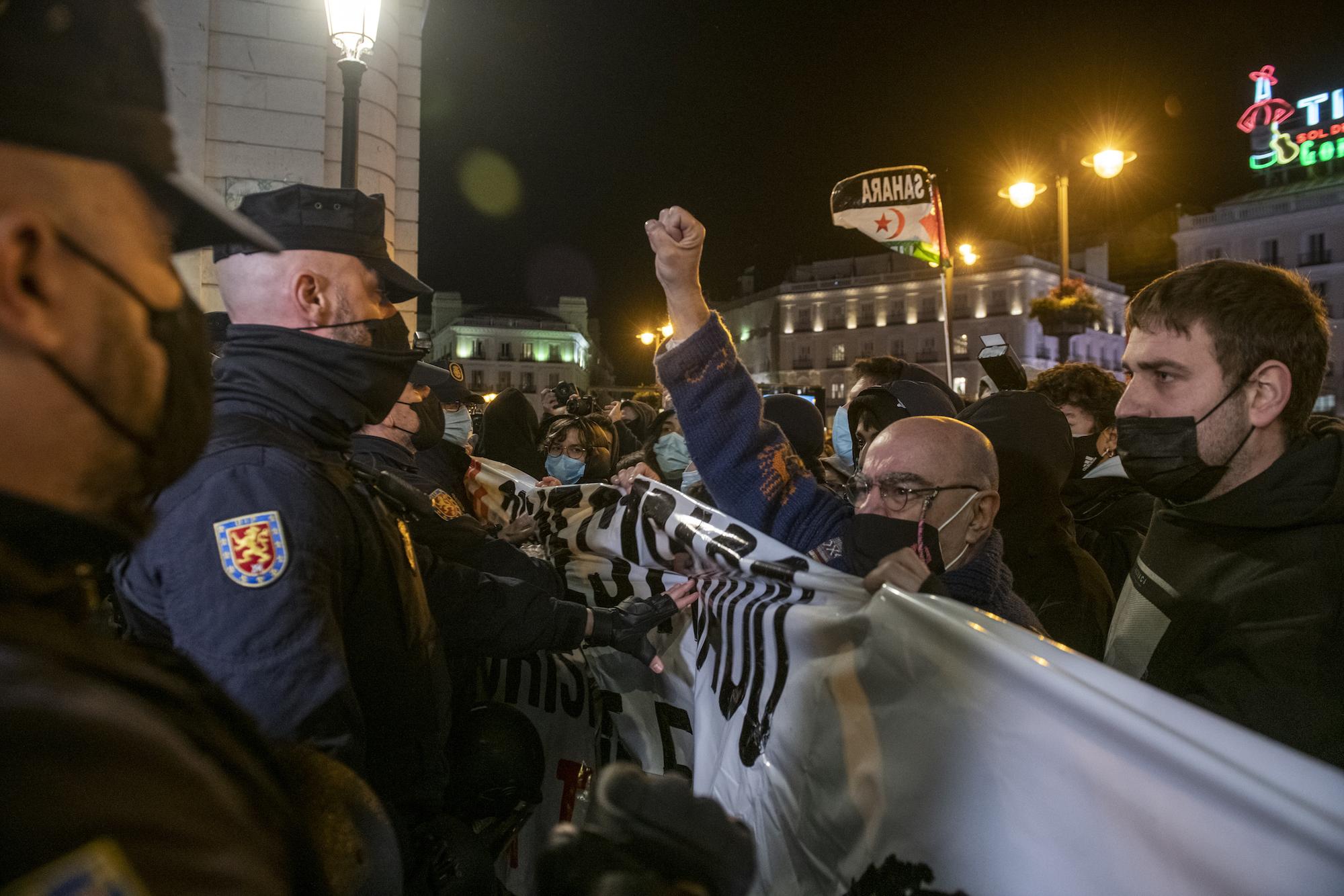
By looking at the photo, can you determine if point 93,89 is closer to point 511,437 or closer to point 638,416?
point 511,437

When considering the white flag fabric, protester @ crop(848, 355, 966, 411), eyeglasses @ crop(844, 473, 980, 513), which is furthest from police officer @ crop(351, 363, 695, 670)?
protester @ crop(848, 355, 966, 411)

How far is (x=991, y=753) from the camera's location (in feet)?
4.85

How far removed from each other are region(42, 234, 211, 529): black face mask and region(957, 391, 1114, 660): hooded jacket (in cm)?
279

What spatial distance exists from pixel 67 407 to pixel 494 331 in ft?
289

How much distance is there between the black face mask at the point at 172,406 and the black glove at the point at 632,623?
6.73ft

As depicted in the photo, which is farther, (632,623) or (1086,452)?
(1086,452)

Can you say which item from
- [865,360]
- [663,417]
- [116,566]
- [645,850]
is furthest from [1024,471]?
[663,417]

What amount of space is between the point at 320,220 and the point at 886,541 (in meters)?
1.84

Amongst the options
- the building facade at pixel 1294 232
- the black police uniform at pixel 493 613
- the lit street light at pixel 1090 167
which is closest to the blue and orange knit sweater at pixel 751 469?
the black police uniform at pixel 493 613

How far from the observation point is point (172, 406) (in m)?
0.80

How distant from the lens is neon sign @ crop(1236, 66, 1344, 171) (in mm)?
42688

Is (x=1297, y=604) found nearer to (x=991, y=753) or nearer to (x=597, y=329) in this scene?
(x=991, y=753)

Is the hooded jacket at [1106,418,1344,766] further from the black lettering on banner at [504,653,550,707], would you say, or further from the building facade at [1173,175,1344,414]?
the building facade at [1173,175,1344,414]

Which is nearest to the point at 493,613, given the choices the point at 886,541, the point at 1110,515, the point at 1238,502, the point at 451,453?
the point at 886,541
